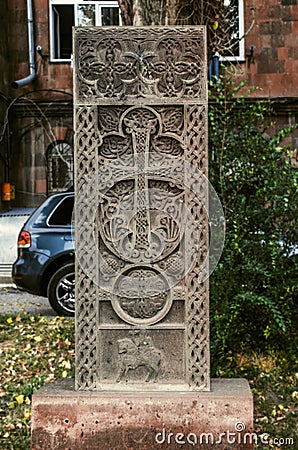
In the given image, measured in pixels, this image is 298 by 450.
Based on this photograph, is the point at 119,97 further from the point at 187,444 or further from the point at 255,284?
the point at 255,284

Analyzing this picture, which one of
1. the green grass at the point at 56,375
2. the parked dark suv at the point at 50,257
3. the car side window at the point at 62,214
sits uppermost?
the car side window at the point at 62,214

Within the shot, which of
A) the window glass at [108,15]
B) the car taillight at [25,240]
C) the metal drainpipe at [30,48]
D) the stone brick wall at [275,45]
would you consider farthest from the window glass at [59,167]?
the car taillight at [25,240]

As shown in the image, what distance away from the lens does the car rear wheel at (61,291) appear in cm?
945

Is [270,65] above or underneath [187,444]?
above

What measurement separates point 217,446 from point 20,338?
379 centimetres

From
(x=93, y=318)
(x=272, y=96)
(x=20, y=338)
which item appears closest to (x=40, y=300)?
(x=20, y=338)

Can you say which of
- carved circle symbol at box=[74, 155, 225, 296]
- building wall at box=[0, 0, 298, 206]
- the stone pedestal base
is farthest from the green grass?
building wall at box=[0, 0, 298, 206]

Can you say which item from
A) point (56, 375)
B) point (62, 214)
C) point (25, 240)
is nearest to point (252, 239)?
point (56, 375)

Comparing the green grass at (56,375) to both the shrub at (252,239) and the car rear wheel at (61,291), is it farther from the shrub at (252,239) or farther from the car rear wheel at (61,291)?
the car rear wheel at (61,291)

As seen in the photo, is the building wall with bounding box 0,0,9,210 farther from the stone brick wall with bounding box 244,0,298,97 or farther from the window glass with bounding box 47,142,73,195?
the stone brick wall with bounding box 244,0,298,97

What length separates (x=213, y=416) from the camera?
4102mm

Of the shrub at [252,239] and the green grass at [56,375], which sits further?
the shrub at [252,239]

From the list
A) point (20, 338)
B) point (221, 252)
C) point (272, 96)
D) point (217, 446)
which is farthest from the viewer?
point (272, 96)

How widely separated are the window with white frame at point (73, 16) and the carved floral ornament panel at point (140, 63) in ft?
46.3
